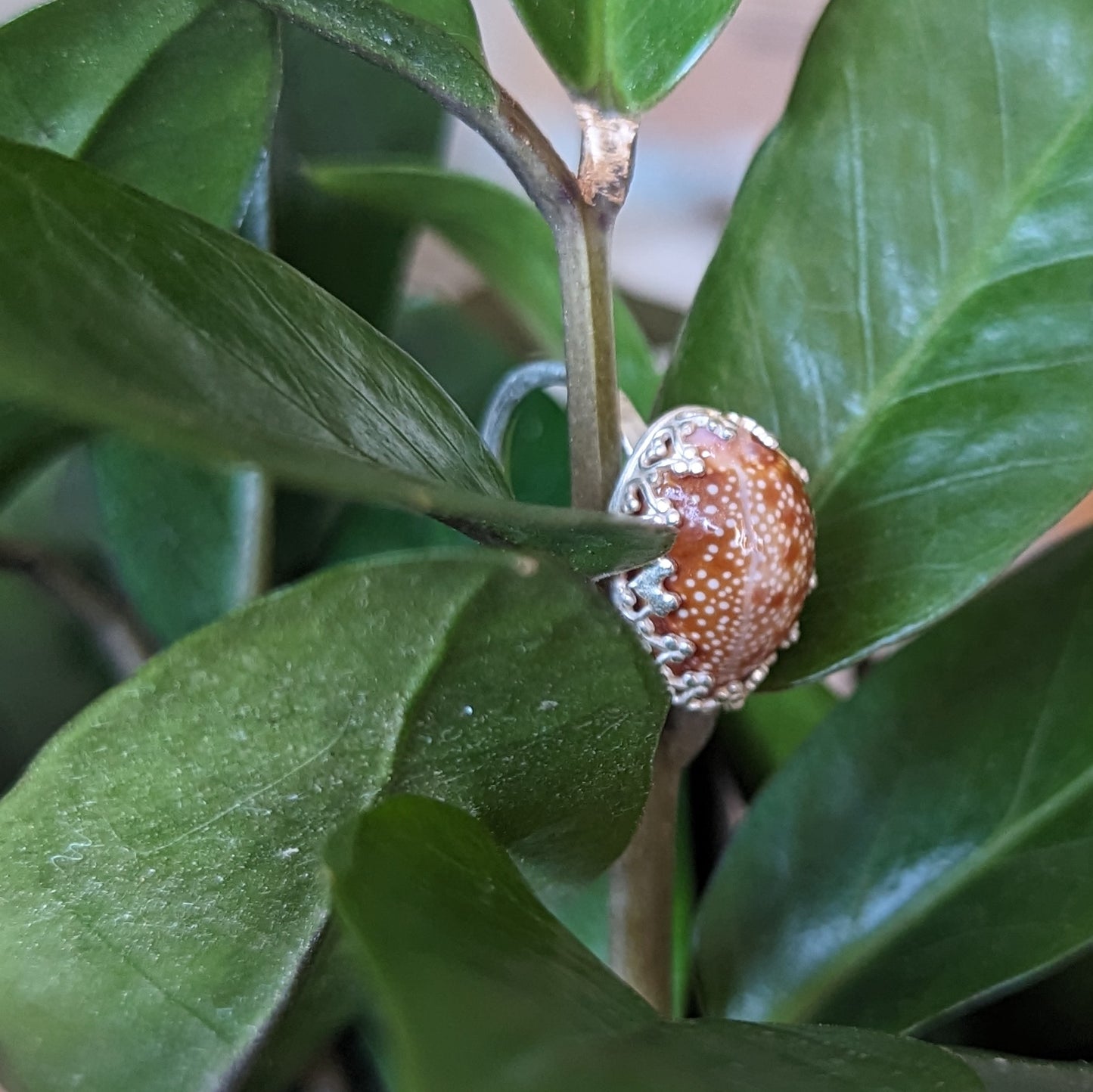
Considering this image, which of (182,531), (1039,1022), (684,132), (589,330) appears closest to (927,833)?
(1039,1022)

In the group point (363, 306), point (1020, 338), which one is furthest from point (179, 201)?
point (1020, 338)

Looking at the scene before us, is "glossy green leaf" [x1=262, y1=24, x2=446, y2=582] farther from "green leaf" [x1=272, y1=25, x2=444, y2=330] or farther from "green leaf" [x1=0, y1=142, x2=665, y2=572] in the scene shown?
"green leaf" [x1=0, y1=142, x2=665, y2=572]

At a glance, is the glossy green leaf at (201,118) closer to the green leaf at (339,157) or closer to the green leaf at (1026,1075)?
the green leaf at (339,157)

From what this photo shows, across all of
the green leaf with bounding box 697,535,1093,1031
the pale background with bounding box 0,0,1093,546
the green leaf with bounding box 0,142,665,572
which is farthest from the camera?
the pale background with bounding box 0,0,1093,546

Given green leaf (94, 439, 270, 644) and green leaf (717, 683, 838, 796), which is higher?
green leaf (94, 439, 270, 644)

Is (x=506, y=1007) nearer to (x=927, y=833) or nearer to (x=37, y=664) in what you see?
(x=927, y=833)

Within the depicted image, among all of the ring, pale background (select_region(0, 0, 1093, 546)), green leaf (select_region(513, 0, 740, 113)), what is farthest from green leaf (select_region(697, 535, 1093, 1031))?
pale background (select_region(0, 0, 1093, 546))

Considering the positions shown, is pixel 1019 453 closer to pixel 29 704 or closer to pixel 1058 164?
pixel 1058 164

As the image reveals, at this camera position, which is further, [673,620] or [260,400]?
[673,620]
